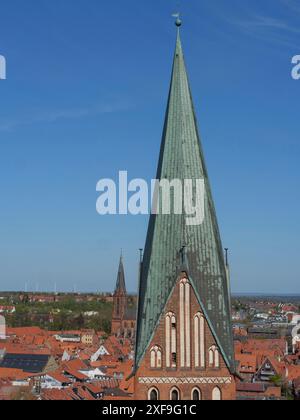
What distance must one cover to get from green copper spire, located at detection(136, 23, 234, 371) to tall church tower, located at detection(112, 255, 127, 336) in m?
112

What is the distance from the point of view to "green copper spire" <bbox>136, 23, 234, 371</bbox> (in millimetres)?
19859

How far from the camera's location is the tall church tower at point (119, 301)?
443 feet

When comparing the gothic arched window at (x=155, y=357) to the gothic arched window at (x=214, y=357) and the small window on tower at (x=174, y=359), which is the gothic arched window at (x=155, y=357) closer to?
the small window on tower at (x=174, y=359)

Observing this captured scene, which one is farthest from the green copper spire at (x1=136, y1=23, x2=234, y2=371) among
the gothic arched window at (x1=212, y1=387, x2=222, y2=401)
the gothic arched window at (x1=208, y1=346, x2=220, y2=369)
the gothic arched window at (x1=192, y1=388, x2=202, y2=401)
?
the gothic arched window at (x1=192, y1=388, x2=202, y2=401)

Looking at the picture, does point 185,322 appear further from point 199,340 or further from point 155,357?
point 155,357

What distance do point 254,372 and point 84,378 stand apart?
24120 millimetres

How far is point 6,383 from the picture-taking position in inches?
2906

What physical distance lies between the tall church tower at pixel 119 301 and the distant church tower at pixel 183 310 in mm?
112708

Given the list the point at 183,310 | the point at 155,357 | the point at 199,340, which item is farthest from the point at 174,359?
the point at 183,310

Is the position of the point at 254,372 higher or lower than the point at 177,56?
lower

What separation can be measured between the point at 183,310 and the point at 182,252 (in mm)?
1745

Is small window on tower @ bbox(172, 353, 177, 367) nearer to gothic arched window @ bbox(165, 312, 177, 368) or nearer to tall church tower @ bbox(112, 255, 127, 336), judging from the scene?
gothic arched window @ bbox(165, 312, 177, 368)
